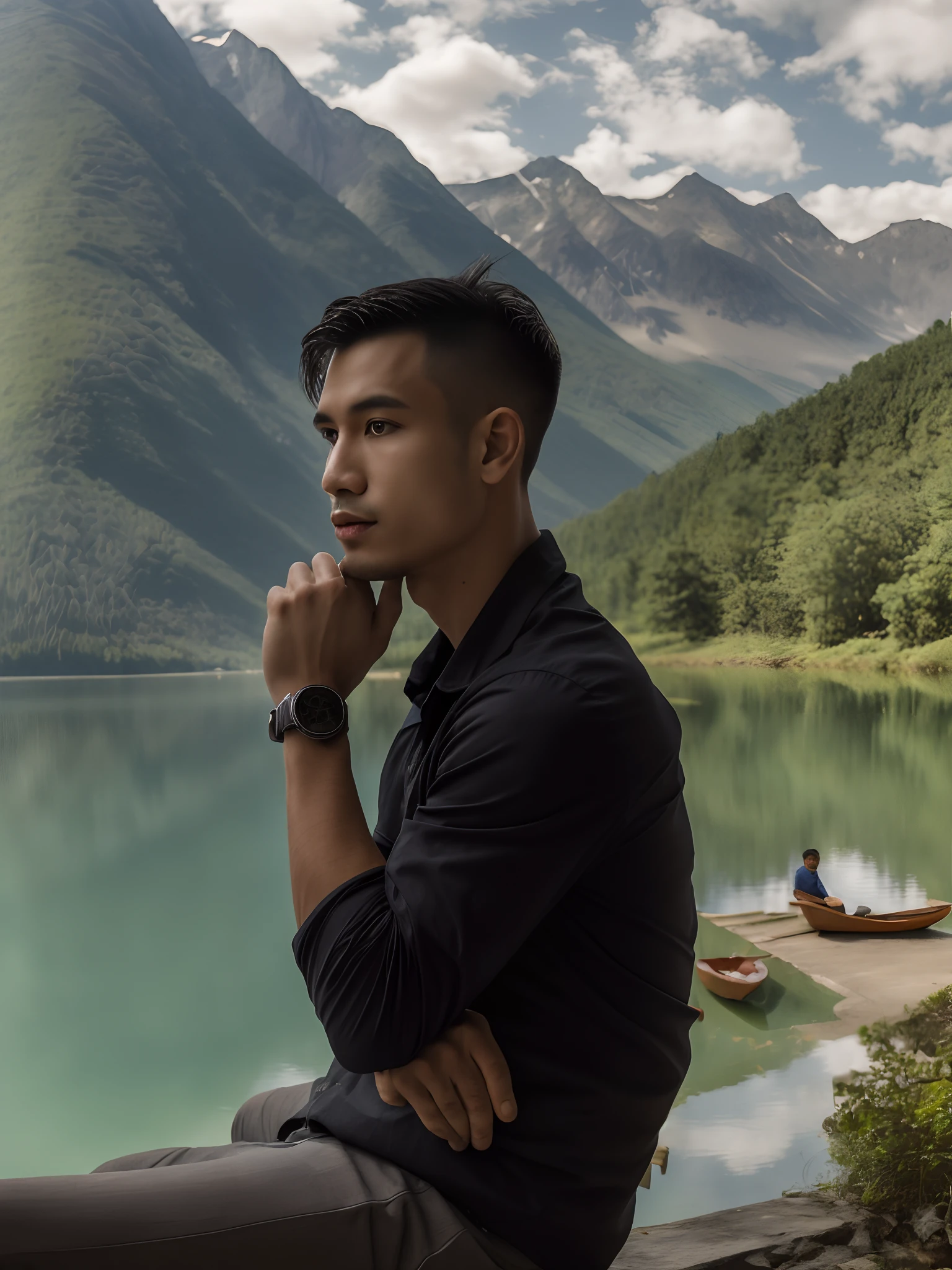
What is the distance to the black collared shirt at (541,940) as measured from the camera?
1.74ft


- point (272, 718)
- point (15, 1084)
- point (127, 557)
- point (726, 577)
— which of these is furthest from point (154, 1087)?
point (127, 557)

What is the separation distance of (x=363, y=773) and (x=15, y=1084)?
24.3 ft

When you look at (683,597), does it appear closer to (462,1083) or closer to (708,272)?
(708,272)

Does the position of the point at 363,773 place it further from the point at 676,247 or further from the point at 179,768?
the point at 676,247

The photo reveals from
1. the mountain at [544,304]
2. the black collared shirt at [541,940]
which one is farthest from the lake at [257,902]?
the mountain at [544,304]

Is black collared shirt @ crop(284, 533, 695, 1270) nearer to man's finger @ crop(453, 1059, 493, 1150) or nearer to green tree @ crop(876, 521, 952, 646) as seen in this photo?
man's finger @ crop(453, 1059, 493, 1150)

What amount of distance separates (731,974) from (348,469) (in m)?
5.91

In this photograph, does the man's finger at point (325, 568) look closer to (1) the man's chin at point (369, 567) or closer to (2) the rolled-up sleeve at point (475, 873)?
(1) the man's chin at point (369, 567)

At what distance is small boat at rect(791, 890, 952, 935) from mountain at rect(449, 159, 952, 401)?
23.0m

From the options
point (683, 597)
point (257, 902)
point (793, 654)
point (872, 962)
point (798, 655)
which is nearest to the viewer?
point (872, 962)

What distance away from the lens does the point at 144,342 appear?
3144 centimetres

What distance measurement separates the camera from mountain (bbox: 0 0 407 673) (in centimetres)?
2647

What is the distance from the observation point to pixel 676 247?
27.8m

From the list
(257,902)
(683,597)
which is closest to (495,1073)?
(257,902)
